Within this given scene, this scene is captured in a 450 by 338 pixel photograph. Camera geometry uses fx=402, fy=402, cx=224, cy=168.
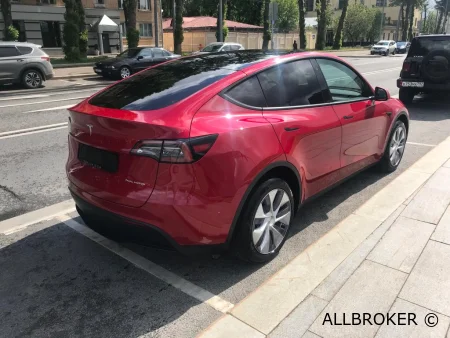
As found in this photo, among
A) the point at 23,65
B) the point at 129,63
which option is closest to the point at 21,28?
the point at 129,63

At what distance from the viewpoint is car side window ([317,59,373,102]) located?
3973mm

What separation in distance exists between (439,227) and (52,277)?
136 inches

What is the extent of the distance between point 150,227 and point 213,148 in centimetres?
68

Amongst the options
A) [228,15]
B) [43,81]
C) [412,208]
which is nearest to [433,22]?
[228,15]

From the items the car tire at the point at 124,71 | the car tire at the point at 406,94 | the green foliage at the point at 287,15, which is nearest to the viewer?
the car tire at the point at 406,94

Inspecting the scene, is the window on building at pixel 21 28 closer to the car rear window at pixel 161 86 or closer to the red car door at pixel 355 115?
the car rear window at pixel 161 86

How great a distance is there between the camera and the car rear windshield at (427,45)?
9828 mm

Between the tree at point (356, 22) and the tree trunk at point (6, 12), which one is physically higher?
the tree at point (356, 22)

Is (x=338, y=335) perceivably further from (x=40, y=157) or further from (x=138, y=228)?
(x=40, y=157)

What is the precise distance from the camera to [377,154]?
4.88m

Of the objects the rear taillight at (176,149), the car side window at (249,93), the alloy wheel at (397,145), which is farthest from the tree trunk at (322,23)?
the rear taillight at (176,149)

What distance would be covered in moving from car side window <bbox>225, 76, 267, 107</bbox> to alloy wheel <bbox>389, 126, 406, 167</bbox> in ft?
8.84

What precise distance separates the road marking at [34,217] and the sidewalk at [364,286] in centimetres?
241

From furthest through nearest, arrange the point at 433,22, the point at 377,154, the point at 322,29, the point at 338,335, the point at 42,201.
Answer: the point at 433,22 < the point at 322,29 < the point at 377,154 < the point at 42,201 < the point at 338,335
